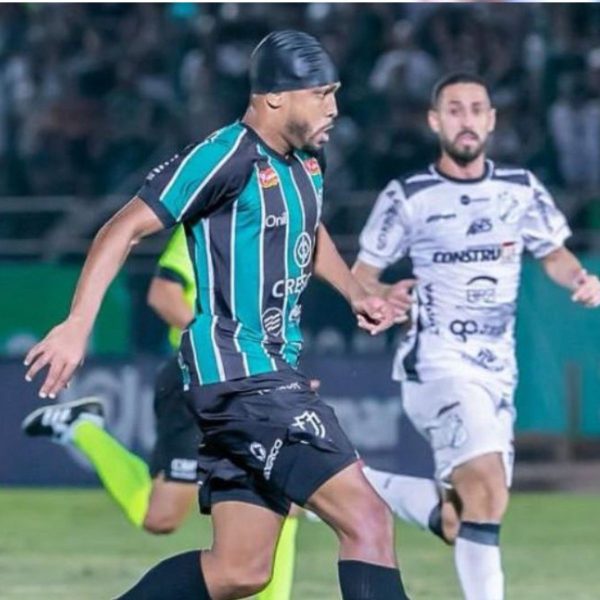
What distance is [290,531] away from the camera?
9031mm

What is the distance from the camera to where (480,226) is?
9492mm

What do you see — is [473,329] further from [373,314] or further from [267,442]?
[267,442]

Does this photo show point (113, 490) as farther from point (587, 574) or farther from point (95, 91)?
point (95, 91)

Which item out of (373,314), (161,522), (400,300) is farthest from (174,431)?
(373,314)

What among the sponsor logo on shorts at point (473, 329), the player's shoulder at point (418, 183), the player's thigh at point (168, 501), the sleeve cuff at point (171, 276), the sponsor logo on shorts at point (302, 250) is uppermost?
the sponsor logo on shorts at point (302, 250)

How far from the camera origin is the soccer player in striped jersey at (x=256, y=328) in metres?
7.05

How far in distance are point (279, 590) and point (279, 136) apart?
226 cm

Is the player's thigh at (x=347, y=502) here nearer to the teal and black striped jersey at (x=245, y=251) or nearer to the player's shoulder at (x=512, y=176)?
the teal and black striped jersey at (x=245, y=251)

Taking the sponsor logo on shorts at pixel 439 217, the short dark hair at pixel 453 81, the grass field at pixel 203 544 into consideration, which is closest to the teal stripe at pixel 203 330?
the sponsor logo on shorts at pixel 439 217

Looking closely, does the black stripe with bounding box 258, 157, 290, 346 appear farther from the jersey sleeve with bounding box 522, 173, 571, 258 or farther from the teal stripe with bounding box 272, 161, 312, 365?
the jersey sleeve with bounding box 522, 173, 571, 258

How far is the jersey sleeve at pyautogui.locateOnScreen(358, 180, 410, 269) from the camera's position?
9.62 m

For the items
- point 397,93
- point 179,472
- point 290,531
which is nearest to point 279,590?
point 290,531

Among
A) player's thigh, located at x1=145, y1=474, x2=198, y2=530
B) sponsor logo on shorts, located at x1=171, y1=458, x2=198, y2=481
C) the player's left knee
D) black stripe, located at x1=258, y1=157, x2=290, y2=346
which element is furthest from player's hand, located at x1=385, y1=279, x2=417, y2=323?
the player's left knee

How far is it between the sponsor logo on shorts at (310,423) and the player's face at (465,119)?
256 centimetres
